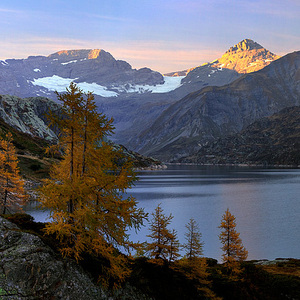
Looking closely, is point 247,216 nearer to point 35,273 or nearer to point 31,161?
point 31,161

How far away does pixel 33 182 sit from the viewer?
101438mm

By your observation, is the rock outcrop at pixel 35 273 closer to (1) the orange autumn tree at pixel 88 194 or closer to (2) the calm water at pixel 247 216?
(1) the orange autumn tree at pixel 88 194

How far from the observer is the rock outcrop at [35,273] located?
16.8m

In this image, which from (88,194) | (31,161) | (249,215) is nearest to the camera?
(88,194)

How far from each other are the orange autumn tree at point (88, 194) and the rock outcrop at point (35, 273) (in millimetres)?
872

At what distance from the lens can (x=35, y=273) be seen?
17.3 metres

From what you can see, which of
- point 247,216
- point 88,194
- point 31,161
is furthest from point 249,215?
point 31,161

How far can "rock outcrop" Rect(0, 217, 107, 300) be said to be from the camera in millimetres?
16828

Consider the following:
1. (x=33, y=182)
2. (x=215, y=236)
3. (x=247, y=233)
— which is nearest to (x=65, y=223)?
(x=215, y=236)

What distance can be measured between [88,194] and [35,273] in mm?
5028

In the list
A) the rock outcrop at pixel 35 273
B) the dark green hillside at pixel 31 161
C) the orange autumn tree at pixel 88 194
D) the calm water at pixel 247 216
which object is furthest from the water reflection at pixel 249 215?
the rock outcrop at pixel 35 273

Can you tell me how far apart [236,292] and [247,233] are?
4031cm

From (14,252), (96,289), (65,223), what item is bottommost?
(96,289)

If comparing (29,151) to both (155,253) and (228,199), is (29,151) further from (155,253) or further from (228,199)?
(155,253)
